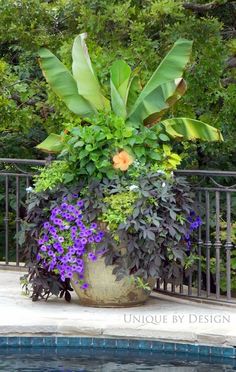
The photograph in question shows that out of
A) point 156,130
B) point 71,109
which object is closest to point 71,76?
point 71,109

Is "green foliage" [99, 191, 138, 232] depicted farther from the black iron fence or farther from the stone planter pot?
the black iron fence

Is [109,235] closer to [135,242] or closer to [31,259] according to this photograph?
[135,242]

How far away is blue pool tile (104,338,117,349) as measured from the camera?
669 cm

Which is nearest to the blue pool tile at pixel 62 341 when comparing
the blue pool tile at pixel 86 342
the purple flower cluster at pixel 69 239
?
the blue pool tile at pixel 86 342

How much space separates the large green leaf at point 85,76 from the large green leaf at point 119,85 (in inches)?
5.4

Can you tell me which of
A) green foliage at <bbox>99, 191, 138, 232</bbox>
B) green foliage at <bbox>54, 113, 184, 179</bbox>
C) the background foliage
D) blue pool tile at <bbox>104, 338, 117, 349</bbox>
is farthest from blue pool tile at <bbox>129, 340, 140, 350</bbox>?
the background foliage

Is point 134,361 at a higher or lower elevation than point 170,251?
lower

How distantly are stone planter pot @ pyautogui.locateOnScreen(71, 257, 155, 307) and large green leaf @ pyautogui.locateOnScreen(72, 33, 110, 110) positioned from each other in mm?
1316

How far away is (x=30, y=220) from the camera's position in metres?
7.71

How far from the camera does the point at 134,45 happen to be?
777 cm

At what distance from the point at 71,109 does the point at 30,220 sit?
984 millimetres

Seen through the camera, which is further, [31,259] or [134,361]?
[31,259]

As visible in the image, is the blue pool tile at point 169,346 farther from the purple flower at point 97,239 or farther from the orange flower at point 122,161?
the orange flower at point 122,161

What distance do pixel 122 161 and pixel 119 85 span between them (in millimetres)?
730
